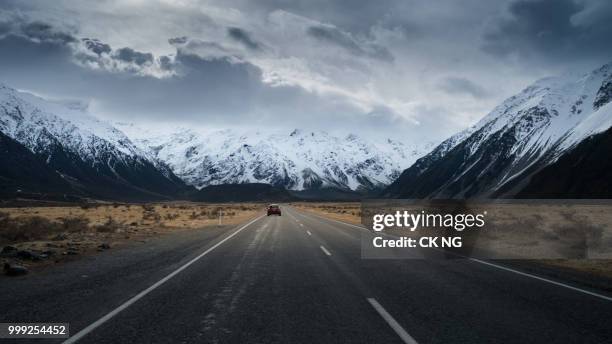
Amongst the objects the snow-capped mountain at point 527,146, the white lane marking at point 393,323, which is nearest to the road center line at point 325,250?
the white lane marking at point 393,323

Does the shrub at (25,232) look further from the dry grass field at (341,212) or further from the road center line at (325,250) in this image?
the dry grass field at (341,212)

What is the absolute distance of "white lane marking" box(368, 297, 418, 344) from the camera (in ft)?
20.8

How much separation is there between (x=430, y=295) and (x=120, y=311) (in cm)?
554

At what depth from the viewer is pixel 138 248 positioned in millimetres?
18016

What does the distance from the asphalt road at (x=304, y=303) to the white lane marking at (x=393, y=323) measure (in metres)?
0.02

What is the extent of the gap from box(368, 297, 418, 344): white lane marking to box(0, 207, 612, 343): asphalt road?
2 cm

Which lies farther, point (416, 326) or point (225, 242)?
point (225, 242)

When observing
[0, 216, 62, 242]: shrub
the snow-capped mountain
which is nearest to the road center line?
[0, 216, 62, 242]: shrub

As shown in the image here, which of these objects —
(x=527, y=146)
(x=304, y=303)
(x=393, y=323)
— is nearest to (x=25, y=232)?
(x=304, y=303)

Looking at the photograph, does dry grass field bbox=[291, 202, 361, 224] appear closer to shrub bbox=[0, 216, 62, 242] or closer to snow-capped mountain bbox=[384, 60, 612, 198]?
shrub bbox=[0, 216, 62, 242]

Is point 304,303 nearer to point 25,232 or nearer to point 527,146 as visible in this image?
point 25,232

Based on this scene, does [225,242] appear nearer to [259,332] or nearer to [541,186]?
[259,332]

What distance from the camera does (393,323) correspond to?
23.3 ft

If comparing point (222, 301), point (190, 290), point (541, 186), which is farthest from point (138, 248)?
point (541, 186)
